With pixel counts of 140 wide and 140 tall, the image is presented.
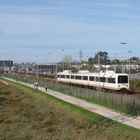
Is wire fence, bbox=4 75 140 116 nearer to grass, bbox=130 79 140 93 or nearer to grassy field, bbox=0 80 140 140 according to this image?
grassy field, bbox=0 80 140 140

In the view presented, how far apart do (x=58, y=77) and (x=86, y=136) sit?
9523cm

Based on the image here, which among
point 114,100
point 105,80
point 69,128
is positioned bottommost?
point 69,128

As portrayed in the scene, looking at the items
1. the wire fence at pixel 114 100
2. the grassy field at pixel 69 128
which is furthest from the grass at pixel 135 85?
the grassy field at pixel 69 128

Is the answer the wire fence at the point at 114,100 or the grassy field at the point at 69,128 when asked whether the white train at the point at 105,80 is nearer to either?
the wire fence at the point at 114,100

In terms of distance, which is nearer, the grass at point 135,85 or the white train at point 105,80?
the white train at point 105,80

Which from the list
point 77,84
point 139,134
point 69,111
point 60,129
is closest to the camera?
point 139,134

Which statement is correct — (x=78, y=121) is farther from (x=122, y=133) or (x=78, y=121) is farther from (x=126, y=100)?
(x=122, y=133)

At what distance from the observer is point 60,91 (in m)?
82.2

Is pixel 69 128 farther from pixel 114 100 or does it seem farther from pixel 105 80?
pixel 105 80

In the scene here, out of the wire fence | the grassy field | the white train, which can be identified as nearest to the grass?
the white train

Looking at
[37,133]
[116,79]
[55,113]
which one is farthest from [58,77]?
[37,133]

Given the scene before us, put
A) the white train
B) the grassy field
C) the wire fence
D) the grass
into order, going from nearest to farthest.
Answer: the grassy field, the wire fence, the white train, the grass

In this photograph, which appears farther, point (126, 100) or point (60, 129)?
point (126, 100)

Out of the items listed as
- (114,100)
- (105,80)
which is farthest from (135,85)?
(114,100)
